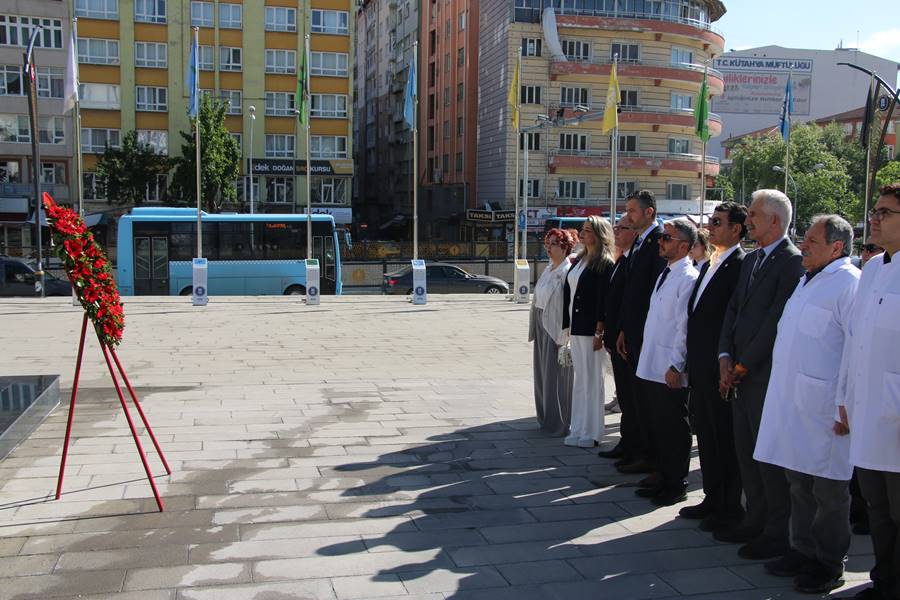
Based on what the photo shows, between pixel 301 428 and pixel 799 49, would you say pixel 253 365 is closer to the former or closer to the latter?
pixel 301 428

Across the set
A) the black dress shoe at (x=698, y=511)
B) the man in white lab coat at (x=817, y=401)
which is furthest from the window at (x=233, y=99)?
the man in white lab coat at (x=817, y=401)

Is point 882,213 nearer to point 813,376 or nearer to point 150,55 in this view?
point 813,376

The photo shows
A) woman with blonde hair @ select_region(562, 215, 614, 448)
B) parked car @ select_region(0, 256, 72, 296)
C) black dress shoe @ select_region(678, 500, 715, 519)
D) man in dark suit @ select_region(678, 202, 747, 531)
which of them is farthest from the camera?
parked car @ select_region(0, 256, 72, 296)

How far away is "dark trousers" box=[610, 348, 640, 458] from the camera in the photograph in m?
7.17

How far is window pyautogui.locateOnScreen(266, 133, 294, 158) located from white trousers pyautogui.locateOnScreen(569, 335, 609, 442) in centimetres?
4850

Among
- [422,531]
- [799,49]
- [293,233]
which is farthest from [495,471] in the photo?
[799,49]

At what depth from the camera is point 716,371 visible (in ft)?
18.4

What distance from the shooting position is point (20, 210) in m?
48.6

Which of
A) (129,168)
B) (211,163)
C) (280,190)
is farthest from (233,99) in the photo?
(211,163)

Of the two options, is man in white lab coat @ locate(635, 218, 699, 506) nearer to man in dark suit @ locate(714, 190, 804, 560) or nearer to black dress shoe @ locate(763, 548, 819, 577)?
man in dark suit @ locate(714, 190, 804, 560)

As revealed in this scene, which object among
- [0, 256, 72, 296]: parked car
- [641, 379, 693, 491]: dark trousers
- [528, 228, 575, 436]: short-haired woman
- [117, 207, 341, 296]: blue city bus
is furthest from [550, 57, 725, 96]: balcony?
[641, 379, 693, 491]: dark trousers

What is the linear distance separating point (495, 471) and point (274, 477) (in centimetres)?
174

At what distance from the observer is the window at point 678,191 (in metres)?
55.6

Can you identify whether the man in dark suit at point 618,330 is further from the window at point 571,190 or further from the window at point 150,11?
the window at point 150,11
